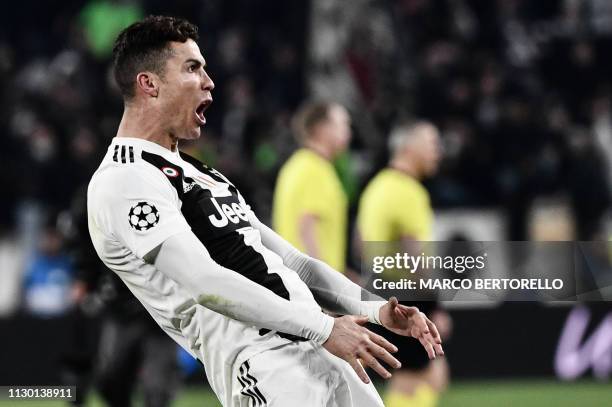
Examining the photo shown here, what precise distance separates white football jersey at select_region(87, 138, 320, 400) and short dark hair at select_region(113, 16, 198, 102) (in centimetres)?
21

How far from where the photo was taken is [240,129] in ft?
43.0

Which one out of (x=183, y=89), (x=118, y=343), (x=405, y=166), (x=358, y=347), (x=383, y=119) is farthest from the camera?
(x=383, y=119)

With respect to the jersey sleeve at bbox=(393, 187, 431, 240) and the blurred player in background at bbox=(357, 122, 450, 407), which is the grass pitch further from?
the jersey sleeve at bbox=(393, 187, 431, 240)

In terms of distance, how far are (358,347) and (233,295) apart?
0.36 meters

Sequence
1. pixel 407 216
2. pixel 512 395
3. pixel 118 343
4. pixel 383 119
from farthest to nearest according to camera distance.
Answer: pixel 383 119 → pixel 512 395 → pixel 407 216 → pixel 118 343

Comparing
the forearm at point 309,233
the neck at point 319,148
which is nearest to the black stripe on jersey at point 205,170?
the forearm at point 309,233

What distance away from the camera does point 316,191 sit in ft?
24.1

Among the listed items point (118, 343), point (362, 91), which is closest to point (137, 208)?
point (118, 343)

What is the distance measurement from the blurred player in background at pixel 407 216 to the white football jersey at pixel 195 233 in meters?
3.30

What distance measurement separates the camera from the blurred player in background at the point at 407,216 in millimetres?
6863

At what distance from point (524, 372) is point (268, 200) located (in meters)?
2.85

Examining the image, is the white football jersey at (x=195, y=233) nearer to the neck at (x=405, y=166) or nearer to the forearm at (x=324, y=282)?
the forearm at (x=324, y=282)

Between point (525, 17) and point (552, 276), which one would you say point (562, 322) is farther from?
point (552, 276)

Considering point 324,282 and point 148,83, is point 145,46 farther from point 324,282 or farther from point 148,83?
point 324,282
